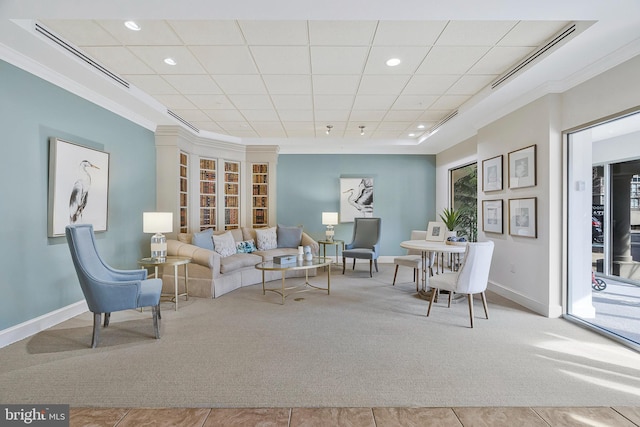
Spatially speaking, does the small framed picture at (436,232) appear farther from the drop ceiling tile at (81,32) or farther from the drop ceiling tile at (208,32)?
the drop ceiling tile at (81,32)

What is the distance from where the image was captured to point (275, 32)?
287 centimetres

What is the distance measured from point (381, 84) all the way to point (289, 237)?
12.0 feet

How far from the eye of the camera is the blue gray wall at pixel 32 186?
9.70 ft

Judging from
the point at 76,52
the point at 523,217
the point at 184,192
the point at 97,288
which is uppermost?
the point at 76,52

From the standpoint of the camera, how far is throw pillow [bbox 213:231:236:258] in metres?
5.47

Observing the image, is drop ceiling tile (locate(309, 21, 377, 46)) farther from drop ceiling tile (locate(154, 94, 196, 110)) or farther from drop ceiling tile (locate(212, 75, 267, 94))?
drop ceiling tile (locate(154, 94, 196, 110))

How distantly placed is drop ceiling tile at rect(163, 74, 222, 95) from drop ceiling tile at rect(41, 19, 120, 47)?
819mm

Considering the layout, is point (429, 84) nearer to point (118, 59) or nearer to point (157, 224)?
point (118, 59)

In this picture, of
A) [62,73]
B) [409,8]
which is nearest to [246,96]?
[62,73]

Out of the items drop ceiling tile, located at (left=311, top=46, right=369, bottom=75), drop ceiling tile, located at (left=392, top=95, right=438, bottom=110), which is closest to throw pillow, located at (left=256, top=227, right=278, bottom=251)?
drop ceiling tile, located at (left=392, top=95, right=438, bottom=110)

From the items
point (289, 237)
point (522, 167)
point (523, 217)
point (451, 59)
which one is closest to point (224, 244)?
point (289, 237)

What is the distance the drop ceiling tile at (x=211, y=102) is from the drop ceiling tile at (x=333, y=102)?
4.24 ft

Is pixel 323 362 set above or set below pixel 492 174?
below

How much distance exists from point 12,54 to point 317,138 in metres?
4.86
